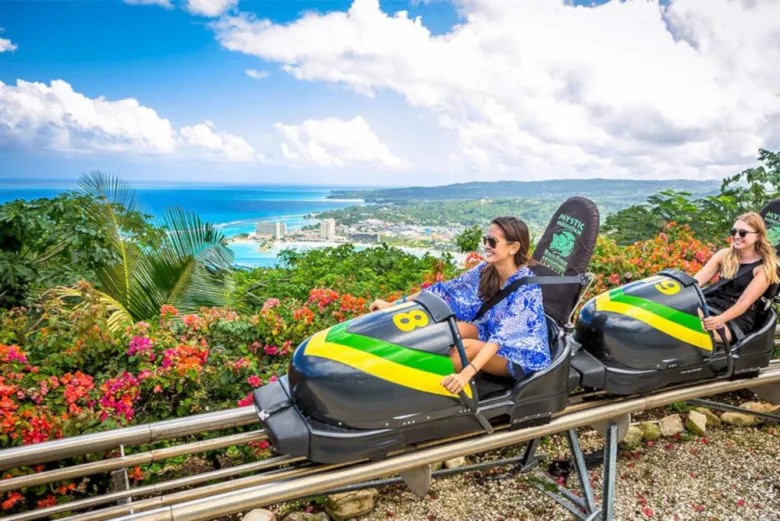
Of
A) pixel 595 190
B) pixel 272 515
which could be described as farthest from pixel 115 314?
pixel 595 190

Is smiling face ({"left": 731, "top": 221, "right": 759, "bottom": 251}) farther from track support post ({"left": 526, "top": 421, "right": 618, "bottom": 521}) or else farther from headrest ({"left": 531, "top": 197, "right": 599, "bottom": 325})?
track support post ({"left": 526, "top": 421, "right": 618, "bottom": 521})

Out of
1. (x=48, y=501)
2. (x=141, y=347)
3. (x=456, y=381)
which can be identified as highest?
(x=456, y=381)

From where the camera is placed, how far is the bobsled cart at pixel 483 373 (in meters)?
1.93

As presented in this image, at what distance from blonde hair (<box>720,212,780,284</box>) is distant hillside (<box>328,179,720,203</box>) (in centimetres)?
418

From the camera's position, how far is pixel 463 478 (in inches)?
124

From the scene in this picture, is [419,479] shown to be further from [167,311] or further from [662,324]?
[167,311]

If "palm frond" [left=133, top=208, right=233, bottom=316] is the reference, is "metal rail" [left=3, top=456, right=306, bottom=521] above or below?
below

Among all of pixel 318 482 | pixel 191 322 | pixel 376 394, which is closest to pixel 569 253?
pixel 376 394

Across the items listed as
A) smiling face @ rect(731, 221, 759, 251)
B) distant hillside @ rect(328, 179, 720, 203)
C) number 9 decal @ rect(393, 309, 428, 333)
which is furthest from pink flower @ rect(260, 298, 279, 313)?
distant hillside @ rect(328, 179, 720, 203)

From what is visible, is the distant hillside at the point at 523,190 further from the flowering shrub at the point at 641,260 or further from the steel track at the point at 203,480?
the steel track at the point at 203,480

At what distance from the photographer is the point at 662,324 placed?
2.64m

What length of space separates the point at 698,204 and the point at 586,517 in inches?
234

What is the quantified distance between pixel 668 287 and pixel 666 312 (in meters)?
0.15

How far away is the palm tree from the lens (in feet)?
12.3
